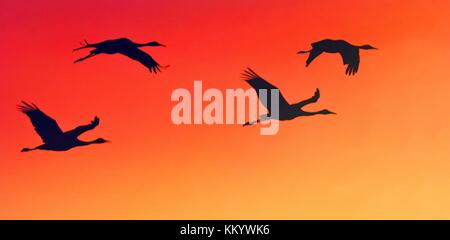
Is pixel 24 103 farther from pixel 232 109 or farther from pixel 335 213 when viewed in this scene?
pixel 335 213

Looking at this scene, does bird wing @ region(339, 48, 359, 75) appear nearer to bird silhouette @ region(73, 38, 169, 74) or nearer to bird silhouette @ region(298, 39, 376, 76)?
bird silhouette @ region(298, 39, 376, 76)

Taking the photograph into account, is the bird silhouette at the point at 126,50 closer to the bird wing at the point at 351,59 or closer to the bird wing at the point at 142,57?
the bird wing at the point at 142,57

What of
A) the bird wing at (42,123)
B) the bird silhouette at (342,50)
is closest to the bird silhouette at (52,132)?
the bird wing at (42,123)

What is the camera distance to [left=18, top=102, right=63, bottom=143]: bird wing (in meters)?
4.26

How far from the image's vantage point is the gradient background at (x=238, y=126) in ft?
13.9

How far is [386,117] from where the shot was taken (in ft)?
14.0

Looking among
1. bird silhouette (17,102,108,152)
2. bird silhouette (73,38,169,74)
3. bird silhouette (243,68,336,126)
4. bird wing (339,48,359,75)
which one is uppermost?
bird silhouette (73,38,169,74)

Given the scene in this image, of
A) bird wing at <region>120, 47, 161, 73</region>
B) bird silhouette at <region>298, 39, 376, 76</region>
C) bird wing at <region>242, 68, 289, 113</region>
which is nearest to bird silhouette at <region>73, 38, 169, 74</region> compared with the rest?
bird wing at <region>120, 47, 161, 73</region>

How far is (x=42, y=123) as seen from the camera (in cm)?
427

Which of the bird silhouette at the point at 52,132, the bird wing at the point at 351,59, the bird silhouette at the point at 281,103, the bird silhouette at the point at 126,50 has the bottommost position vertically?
the bird silhouette at the point at 52,132

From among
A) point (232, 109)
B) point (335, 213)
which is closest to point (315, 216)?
point (335, 213)

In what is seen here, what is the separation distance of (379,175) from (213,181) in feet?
2.77

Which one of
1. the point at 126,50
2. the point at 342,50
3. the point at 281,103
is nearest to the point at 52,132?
the point at 126,50

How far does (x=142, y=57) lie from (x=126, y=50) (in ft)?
0.30
